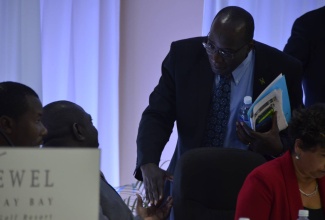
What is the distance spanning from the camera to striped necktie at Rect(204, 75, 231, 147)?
10.2ft

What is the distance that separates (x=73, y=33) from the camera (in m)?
4.41

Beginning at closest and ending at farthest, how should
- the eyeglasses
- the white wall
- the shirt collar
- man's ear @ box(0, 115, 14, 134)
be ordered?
man's ear @ box(0, 115, 14, 134)
the eyeglasses
the shirt collar
the white wall

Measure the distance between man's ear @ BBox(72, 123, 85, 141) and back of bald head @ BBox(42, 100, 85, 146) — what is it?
11 mm

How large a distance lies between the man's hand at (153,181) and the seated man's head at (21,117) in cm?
66

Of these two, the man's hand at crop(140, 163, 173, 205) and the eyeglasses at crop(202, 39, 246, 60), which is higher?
the eyeglasses at crop(202, 39, 246, 60)

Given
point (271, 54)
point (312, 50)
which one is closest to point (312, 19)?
point (312, 50)

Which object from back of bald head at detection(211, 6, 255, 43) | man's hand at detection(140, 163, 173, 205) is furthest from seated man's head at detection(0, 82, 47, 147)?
back of bald head at detection(211, 6, 255, 43)

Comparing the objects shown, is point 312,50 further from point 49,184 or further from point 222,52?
point 49,184

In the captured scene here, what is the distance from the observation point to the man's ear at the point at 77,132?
2.39m

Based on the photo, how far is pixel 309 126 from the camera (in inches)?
105

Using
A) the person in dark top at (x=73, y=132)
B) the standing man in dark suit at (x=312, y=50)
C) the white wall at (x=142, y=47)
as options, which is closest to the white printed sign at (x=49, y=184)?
the person in dark top at (x=73, y=132)

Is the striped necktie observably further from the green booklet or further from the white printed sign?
the white printed sign

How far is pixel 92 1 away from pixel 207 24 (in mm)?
806

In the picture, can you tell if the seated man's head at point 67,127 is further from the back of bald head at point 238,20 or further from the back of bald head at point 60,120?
the back of bald head at point 238,20
